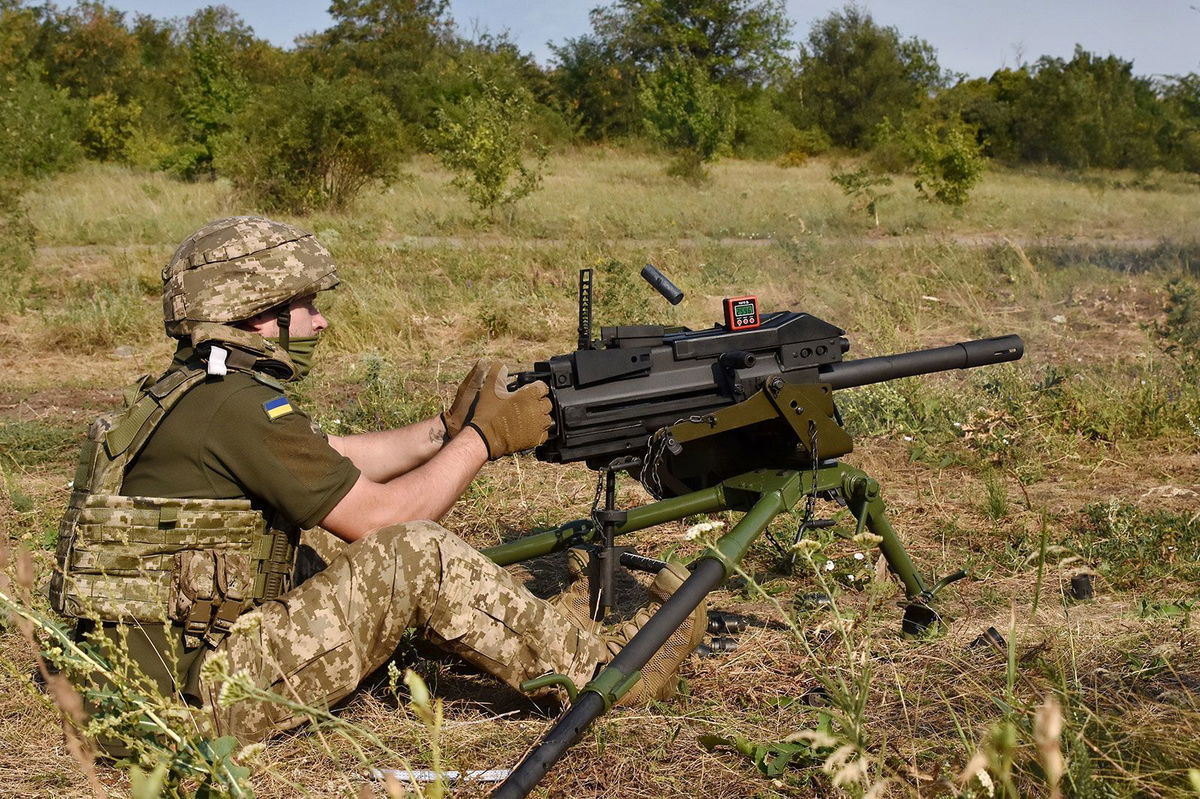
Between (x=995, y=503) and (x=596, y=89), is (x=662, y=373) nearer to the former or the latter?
(x=995, y=503)

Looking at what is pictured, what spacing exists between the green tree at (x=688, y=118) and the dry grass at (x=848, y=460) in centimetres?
925

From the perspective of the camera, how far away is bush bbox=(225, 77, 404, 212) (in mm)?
16734

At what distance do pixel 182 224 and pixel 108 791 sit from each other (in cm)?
1382

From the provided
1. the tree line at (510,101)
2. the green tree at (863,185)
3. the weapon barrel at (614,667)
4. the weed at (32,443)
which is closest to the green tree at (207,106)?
the tree line at (510,101)

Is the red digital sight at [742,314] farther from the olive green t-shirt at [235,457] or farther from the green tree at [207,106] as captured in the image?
the green tree at [207,106]

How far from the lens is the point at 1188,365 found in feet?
22.5

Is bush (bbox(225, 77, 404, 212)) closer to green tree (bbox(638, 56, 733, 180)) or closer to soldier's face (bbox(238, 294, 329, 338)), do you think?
green tree (bbox(638, 56, 733, 180))

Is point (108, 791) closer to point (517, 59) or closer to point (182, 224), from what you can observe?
point (182, 224)

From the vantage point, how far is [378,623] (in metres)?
2.99

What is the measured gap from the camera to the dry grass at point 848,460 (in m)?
2.81

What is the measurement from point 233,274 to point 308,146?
14.6 meters

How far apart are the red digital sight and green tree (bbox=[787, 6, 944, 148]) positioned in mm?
37549

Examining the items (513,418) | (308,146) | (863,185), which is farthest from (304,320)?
(863,185)

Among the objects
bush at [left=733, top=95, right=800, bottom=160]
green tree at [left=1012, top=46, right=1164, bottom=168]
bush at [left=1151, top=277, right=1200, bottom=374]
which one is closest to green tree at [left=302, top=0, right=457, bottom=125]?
bush at [left=733, top=95, right=800, bottom=160]
